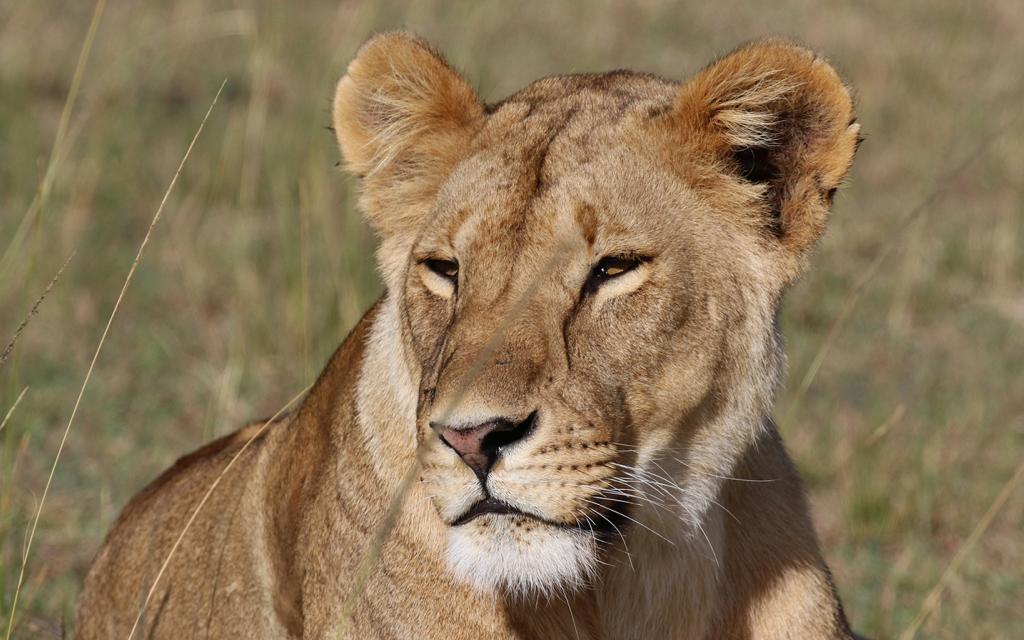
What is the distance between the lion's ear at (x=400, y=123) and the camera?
3115 mm

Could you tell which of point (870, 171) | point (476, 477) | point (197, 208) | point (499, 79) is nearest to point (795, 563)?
point (476, 477)

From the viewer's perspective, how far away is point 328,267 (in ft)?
21.1

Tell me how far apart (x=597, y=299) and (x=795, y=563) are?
75 centimetres

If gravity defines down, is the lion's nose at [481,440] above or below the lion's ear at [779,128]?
below

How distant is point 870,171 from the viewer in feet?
28.7

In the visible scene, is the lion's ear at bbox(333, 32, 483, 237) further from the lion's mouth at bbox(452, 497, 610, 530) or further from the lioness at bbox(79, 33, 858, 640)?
the lion's mouth at bbox(452, 497, 610, 530)

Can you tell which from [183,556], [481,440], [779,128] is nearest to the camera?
[481,440]

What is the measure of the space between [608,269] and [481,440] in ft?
1.72

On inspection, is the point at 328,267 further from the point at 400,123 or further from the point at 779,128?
the point at 779,128

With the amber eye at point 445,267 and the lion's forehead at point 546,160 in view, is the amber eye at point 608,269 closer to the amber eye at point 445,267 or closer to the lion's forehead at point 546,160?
the lion's forehead at point 546,160

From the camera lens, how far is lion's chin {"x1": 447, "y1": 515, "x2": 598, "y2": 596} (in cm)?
251

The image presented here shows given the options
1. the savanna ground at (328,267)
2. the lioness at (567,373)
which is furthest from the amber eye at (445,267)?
the savanna ground at (328,267)

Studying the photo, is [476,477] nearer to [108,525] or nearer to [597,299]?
[597,299]

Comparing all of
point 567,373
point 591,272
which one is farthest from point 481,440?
point 591,272
